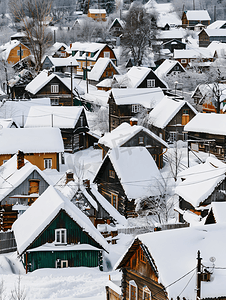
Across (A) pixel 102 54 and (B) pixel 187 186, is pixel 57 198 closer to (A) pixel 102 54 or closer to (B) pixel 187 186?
(B) pixel 187 186

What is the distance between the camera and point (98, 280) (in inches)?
819

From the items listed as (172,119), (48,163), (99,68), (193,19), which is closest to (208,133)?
(172,119)

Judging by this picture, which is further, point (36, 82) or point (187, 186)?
point (36, 82)

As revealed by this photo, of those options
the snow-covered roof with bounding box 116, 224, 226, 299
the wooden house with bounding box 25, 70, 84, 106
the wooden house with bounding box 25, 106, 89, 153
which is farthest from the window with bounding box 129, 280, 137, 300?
the wooden house with bounding box 25, 70, 84, 106

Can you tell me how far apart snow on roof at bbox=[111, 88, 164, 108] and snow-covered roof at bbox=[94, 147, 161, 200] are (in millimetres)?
15533

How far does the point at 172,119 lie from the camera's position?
44.7 metres

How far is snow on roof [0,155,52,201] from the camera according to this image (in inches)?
1101

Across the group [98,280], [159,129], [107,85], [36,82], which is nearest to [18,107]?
[36,82]

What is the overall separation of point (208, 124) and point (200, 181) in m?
13.7

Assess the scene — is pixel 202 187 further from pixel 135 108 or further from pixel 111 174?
pixel 135 108

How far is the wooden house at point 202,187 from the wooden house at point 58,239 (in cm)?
732

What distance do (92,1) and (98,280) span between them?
4659 inches

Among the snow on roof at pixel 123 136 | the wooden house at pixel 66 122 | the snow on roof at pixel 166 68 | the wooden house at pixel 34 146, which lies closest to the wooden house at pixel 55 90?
the wooden house at pixel 66 122

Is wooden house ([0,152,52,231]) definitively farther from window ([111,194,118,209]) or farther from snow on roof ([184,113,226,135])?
snow on roof ([184,113,226,135])
